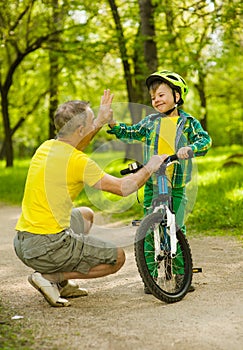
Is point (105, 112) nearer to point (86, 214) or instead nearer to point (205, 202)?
point (86, 214)

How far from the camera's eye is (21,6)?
56.2 feet

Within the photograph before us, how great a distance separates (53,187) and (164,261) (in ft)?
3.55

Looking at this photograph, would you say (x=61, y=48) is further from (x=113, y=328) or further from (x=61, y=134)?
(x=113, y=328)

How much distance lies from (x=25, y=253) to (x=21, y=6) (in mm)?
13635

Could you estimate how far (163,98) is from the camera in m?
5.11

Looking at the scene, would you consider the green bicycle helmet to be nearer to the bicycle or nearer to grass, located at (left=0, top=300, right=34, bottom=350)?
the bicycle

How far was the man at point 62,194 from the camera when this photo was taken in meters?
4.50

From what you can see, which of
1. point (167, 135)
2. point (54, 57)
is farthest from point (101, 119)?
point (54, 57)

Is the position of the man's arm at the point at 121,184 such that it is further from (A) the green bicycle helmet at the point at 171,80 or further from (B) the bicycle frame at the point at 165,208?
(A) the green bicycle helmet at the point at 171,80

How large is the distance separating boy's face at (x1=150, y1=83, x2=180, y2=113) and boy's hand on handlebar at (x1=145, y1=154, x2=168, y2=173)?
575 mm

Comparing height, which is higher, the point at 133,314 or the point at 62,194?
the point at 62,194

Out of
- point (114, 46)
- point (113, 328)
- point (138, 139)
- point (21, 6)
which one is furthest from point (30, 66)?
point (113, 328)

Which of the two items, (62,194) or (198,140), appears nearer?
(62,194)

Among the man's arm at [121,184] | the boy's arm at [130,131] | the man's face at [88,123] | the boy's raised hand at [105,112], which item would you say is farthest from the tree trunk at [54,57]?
the man's arm at [121,184]
